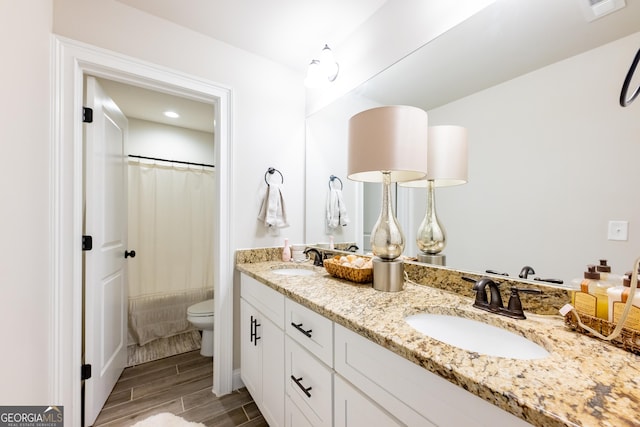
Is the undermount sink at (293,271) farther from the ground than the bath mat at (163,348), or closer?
farther from the ground

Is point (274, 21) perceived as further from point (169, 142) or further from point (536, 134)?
point (169, 142)

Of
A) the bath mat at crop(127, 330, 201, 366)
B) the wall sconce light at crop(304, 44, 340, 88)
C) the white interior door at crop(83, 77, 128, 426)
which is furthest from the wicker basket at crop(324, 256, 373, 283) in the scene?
the bath mat at crop(127, 330, 201, 366)

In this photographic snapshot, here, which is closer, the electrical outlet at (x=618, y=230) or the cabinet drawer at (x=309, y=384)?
the electrical outlet at (x=618, y=230)

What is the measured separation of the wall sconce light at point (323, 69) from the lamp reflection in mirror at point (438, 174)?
0.97 m

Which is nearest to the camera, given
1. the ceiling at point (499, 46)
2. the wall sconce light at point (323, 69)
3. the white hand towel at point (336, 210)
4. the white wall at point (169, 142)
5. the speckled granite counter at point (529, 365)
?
the speckled granite counter at point (529, 365)

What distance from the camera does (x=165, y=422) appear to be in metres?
1.47

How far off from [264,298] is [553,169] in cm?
133

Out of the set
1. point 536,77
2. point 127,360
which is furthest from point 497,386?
point 127,360

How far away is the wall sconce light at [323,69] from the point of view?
5.73ft

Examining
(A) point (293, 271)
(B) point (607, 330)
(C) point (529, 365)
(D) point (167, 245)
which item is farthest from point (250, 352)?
(D) point (167, 245)

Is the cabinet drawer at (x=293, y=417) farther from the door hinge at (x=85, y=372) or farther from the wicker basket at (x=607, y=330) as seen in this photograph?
the door hinge at (x=85, y=372)

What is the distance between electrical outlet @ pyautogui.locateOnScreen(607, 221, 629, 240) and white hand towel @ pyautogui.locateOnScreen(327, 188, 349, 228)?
1.28m

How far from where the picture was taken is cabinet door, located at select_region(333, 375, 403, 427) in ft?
2.26

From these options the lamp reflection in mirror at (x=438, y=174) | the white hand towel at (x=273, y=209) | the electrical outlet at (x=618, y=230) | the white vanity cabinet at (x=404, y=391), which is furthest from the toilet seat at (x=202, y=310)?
the electrical outlet at (x=618, y=230)
